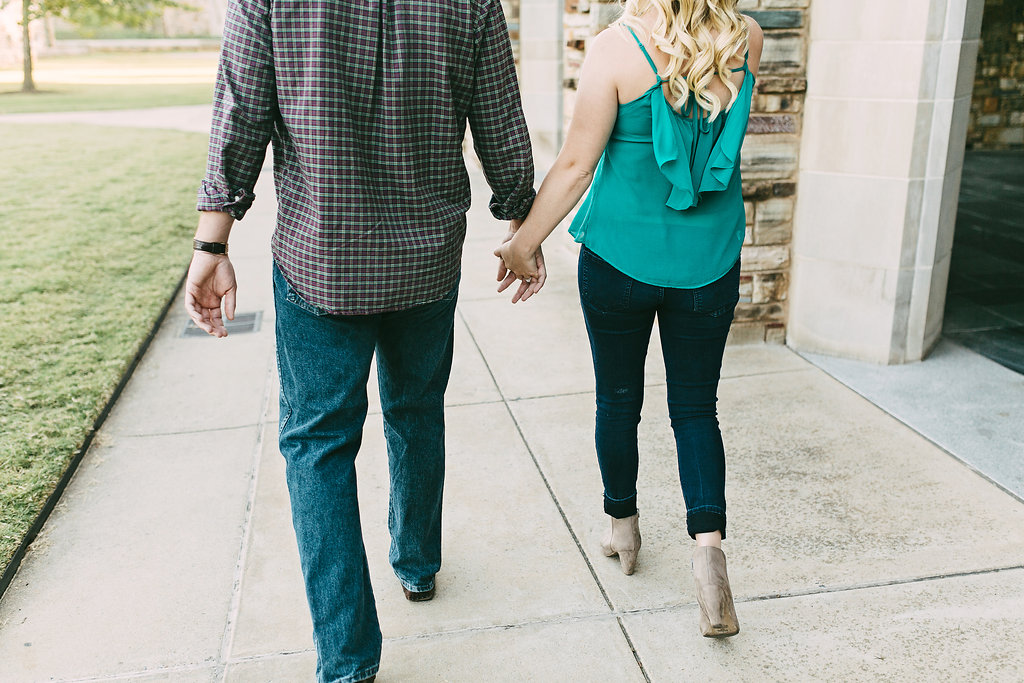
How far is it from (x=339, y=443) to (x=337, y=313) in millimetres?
322

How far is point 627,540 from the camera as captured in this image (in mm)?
2875

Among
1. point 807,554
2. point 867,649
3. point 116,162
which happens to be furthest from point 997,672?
point 116,162

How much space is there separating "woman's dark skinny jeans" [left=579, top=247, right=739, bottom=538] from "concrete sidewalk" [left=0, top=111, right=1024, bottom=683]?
421mm

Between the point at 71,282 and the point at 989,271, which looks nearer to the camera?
the point at 989,271

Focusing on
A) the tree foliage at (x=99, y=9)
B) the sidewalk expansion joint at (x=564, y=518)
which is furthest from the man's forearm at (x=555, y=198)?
the tree foliage at (x=99, y=9)

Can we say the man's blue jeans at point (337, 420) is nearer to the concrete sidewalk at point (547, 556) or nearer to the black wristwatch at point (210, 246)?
the black wristwatch at point (210, 246)

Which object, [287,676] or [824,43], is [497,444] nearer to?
[287,676]

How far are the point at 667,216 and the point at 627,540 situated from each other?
1.04 metres

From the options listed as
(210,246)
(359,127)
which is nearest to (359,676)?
(210,246)

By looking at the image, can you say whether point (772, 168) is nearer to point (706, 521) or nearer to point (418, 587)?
point (706, 521)

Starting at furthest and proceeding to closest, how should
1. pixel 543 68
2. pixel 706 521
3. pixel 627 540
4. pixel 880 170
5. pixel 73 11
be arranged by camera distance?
pixel 73 11 → pixel 543 68 → pixel 880 170 → pixel 627 540 → pixel 706 521

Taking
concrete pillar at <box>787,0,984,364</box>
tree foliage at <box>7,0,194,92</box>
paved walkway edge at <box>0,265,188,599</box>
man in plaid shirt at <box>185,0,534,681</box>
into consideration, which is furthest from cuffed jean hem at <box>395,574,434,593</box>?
tree foliage at <box>7,0,194,92</box>

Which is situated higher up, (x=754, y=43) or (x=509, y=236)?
(x=754, y=43)

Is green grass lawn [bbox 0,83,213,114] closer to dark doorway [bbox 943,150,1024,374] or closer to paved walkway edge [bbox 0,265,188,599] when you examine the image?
paved walkway edge [bbox 0,265,188,599]
